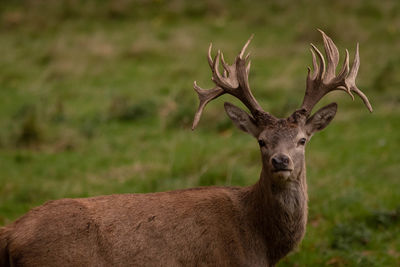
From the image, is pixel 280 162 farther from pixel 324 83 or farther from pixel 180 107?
pixel 180 107

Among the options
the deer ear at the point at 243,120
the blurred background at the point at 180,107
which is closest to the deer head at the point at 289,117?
the deer ear at the point at 243,120

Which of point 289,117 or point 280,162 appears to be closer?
point 280,162

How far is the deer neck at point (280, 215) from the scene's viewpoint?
532cm

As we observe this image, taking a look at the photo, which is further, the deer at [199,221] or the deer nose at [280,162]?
the deer nose at [280,162]

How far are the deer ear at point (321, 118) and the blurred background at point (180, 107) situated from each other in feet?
5.31

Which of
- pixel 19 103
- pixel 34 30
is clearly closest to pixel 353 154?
pixel 19 103

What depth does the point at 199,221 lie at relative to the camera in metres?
5.35

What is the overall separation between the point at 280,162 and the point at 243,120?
95cm

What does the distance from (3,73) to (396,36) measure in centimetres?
1037

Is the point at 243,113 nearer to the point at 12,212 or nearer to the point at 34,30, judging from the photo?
the point at 12,212

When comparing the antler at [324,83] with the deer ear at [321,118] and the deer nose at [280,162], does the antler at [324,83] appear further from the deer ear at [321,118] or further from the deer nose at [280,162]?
the deer nose at [280,162]

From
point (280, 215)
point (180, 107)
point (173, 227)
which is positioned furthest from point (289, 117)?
point (180, 107)

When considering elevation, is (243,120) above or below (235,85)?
below

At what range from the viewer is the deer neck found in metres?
5.32
